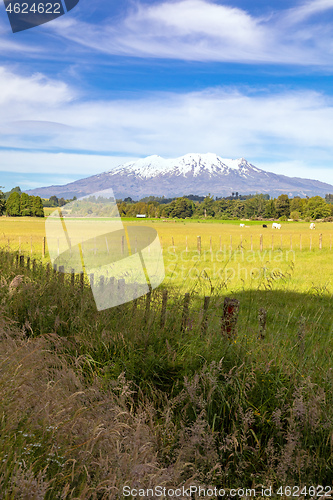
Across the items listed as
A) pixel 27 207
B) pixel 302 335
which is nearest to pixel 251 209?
pixel 27 207

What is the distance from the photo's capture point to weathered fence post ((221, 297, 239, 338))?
13.7 ft

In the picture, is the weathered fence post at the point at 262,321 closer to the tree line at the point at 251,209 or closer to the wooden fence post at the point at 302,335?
the wooden fence post at the point at 302,335

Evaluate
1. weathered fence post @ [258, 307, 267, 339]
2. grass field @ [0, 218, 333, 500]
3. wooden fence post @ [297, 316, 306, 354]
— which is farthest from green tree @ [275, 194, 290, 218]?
wooden fence post @ [297, 316, 306, 354]

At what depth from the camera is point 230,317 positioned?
14.0 feet

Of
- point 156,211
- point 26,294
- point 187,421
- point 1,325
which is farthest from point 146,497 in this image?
point 156,211

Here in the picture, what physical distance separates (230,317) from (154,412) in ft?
4.72

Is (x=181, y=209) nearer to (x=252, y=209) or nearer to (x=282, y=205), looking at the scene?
(x=252, y=209)

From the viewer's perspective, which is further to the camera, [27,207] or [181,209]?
[181,209]

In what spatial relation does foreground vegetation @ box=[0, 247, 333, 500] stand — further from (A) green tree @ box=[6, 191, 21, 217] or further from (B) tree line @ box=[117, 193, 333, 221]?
(B) tree line @ box=[117, 193, 333, 221]

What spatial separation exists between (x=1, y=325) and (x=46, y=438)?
266 cm

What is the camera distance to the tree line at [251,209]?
137 m

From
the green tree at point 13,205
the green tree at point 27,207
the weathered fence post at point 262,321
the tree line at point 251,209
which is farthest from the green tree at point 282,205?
the weathered fence post at point 262,321

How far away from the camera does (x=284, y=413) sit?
3.05 metres

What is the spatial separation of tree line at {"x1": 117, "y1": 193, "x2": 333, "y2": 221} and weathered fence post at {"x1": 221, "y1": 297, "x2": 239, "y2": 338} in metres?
128
